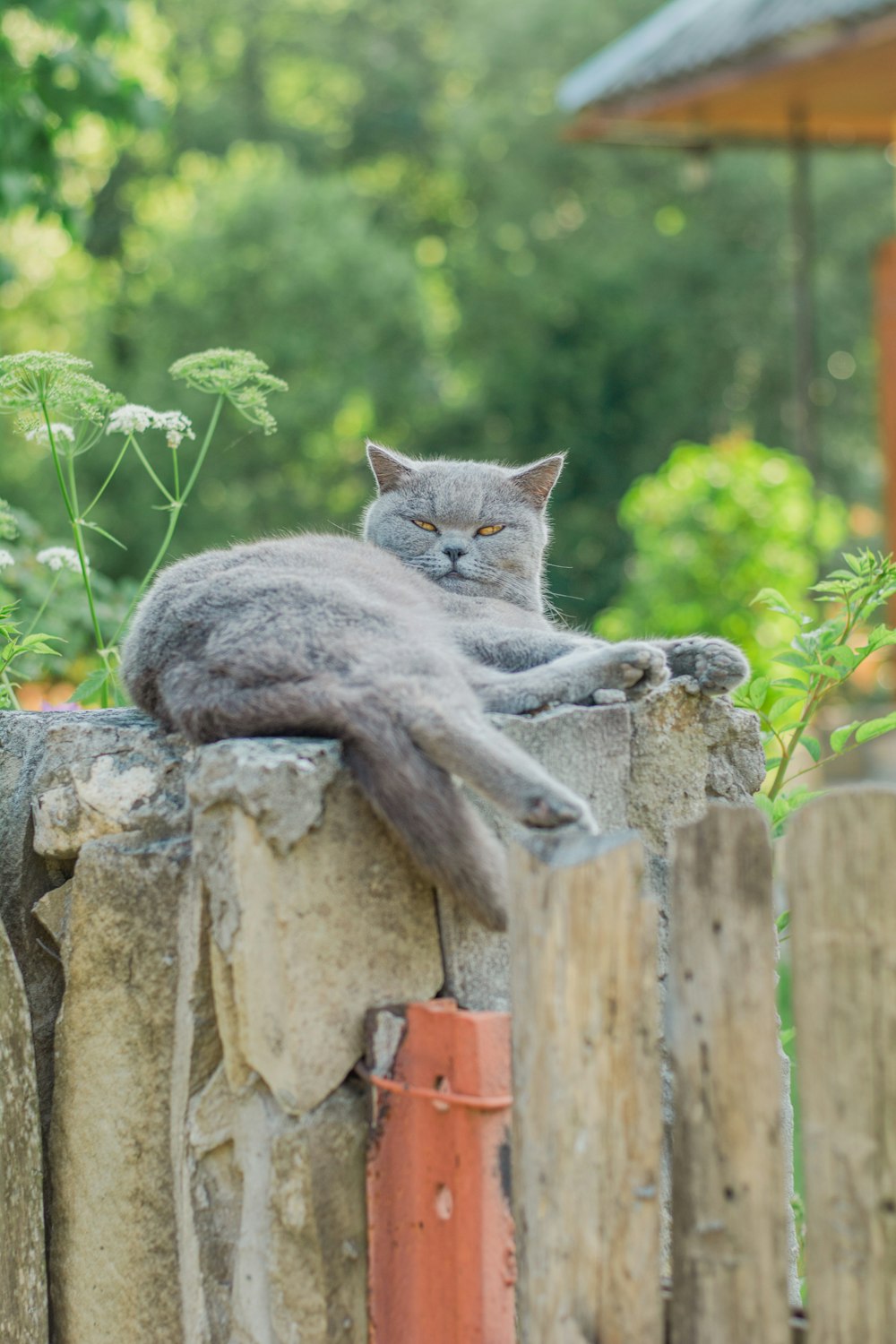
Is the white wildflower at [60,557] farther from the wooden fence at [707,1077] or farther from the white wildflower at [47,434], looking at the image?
the wooden fence at [707,1077]

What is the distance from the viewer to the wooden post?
285 inches

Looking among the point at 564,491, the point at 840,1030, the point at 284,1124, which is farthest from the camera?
the point at 564,491

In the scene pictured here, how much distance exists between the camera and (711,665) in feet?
6.25

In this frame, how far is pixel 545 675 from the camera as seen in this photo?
1.89 meters

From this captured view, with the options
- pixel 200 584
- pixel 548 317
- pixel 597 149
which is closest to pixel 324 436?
pixel 548 317

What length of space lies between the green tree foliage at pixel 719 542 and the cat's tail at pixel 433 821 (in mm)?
4545

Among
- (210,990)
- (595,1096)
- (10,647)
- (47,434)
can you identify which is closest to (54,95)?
(47,434)

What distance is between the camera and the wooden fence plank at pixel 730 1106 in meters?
1.32

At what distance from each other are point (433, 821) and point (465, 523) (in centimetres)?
119

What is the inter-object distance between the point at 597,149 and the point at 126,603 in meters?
12.6

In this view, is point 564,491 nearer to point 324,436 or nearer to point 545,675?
point 324,436

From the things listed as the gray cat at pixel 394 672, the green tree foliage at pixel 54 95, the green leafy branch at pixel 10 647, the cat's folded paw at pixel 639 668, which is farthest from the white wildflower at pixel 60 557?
the green tree foliage at pixel 54 95

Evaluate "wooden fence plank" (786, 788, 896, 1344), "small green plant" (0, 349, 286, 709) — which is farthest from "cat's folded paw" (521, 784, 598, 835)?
"small green plant" (0, 349, 286, 709)

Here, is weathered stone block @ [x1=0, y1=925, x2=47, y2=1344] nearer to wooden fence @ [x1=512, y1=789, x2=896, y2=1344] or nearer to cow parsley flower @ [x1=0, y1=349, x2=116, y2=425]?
wooden fence @ [x1=512, y1=789, x2=896, y2=1344]
